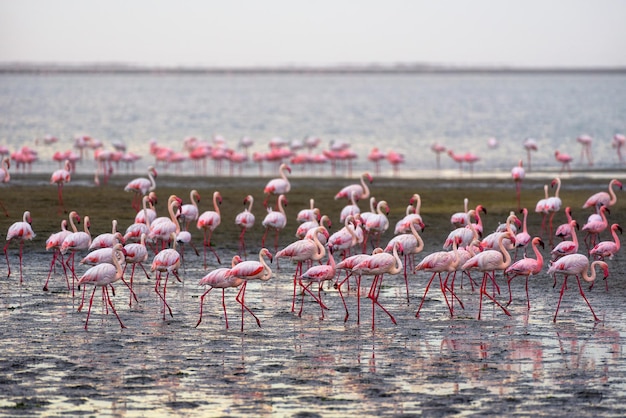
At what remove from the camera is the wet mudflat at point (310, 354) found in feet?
23.9

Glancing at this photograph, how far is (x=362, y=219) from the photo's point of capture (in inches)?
518

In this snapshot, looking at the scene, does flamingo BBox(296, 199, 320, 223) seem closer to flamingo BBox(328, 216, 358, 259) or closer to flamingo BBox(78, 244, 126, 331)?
flamingo BBox(328, 216, 358, 259)

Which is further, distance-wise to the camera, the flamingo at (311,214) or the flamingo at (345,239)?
the flamingo at (311,214)

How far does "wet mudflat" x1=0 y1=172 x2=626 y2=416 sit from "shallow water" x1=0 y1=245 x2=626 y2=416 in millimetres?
15

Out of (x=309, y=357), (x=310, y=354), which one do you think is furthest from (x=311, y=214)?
(x=309, y=357)

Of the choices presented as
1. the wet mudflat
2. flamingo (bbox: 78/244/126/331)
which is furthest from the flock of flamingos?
the wet mudflat

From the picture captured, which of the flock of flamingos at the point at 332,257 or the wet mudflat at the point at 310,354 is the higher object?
the flock of flamingos at the point at 332,257

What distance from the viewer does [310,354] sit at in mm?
8719

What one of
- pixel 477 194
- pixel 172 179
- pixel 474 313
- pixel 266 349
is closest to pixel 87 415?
pixel 266 349

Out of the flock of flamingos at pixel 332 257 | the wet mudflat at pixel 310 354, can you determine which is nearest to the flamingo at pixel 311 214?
the flock of flamingos at pixel 332 257

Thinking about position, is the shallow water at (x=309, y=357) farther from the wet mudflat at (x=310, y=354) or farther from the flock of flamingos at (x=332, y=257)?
the flock of flamingos at (x=332, y=257)

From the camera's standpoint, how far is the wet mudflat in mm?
7285

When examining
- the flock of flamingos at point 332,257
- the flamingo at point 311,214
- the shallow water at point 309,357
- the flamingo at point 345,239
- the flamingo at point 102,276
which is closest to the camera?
the shallow water at point 309,357

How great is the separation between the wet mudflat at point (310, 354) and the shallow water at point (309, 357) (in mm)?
15
